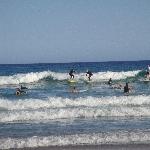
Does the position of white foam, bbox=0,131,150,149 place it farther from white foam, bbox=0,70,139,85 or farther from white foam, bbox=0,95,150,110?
white foam, bbox=0,70,139,85

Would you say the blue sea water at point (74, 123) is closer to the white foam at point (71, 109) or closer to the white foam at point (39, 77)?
the white foam at point (71, 109)

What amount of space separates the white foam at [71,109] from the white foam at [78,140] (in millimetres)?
3837

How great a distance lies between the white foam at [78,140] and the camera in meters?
11.0

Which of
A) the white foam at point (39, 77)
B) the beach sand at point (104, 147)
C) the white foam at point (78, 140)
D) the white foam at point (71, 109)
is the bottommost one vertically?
the beach sand at point (104, 147)

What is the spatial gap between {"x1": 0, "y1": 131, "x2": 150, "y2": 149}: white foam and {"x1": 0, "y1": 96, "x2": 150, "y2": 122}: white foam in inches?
151

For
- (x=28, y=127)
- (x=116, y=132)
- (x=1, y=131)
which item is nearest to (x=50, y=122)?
(x=28, y=127)

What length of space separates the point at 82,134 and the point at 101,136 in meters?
0.65

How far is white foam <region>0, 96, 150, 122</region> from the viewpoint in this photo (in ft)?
51.6

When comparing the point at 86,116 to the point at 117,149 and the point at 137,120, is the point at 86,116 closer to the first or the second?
the point at 137,120

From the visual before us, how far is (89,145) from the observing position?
1086 centimetres

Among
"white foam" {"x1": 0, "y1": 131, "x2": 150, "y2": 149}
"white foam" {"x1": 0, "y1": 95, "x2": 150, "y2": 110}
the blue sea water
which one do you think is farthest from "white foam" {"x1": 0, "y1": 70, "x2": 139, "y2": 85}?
"white foam" {"x1": 0, "y1": 131, "x2": 150, "y2": 149}

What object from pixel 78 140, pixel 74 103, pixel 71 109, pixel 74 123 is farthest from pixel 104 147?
pixel 74 103

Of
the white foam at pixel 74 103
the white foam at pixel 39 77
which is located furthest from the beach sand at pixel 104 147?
the white foam at pixel 39 77

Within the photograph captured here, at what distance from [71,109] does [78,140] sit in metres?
5.80
